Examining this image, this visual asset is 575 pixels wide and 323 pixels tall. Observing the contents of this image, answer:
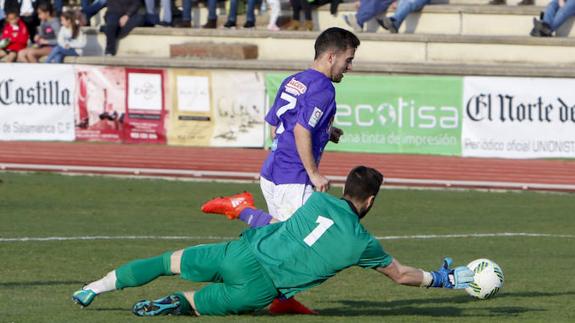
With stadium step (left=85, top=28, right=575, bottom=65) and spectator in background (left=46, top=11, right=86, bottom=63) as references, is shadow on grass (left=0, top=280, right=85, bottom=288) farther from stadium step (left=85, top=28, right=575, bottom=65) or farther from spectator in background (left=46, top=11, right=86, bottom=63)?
spectator in background (left=46, top=11, right=86, bottom=63)

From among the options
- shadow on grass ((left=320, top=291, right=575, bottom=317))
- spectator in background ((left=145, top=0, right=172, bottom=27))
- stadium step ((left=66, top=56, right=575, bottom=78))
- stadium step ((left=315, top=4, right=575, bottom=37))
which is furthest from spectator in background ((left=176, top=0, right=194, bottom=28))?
shadow on grass ((left=320, top=291, right=575, bottom=317))

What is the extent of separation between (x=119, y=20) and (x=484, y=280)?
21.7 metres

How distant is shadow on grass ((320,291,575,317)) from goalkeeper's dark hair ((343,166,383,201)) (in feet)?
4.01

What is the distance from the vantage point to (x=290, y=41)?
94.7 ft

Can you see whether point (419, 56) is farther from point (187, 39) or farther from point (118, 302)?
A: point (118, 302)

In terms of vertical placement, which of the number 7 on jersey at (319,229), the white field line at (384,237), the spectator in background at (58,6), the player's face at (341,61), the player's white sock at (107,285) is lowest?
the white field line at (384,237)

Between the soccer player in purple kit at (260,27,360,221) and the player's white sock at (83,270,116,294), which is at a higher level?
the soccer player in purple kit at (260,27,360,221)

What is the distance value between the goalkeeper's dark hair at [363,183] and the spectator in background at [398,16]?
65.7ft

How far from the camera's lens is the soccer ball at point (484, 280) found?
29.7ft

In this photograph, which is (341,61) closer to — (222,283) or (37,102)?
(222,283)

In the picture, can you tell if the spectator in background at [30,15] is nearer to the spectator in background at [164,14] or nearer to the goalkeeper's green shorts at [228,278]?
the spectator in background at [164,14]

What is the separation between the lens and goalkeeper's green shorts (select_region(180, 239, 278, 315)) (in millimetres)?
8844

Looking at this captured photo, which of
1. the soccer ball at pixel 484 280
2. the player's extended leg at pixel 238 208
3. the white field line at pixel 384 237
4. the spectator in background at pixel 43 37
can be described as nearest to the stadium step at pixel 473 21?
the spectator in background at pixel 43 37

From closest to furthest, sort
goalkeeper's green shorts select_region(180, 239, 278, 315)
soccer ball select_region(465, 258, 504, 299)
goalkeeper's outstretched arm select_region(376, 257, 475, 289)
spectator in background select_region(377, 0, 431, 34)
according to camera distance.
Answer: goalkeeper's green shorts select_region(180, 239, 278, 315), goalkeeper's outstretched arm select_region(376, 257, 475, 289), soccer ball select_region(465, 258, 504, 299), spectator in background select_region(377, 0, 431, 34)
